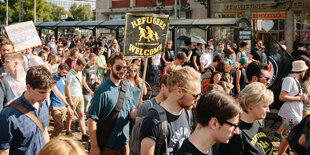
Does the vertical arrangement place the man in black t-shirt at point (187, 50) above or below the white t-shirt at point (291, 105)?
above

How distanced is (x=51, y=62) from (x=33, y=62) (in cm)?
195

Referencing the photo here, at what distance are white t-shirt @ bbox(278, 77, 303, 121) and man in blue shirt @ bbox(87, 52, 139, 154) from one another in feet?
9.28

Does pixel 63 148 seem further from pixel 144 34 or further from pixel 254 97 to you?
pixel 144 34

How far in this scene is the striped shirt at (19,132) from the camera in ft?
10.0

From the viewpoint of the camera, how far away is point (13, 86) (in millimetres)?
4379

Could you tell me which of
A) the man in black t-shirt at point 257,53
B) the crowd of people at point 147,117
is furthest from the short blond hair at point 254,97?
the man in black t-shirt at point 257,53

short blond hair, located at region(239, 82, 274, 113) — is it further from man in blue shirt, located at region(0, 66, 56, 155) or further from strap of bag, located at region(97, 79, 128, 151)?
man in blue shirt, located at region(0, 66, 56, 155)

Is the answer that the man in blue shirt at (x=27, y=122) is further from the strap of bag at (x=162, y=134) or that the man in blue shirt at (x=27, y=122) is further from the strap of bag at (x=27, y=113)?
the strap of bag at (x=162, y=134)

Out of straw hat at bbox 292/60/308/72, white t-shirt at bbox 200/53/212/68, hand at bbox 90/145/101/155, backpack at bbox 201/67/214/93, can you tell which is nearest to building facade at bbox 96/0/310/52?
white t-shirt at bbox 200/53/212/68

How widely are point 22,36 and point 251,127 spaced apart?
5173 mm

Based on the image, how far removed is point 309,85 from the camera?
596 cm

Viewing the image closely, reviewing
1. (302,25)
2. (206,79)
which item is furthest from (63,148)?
(302,25)

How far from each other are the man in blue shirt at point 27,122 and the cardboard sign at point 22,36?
384 cm

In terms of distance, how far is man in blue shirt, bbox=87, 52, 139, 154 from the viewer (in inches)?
153
